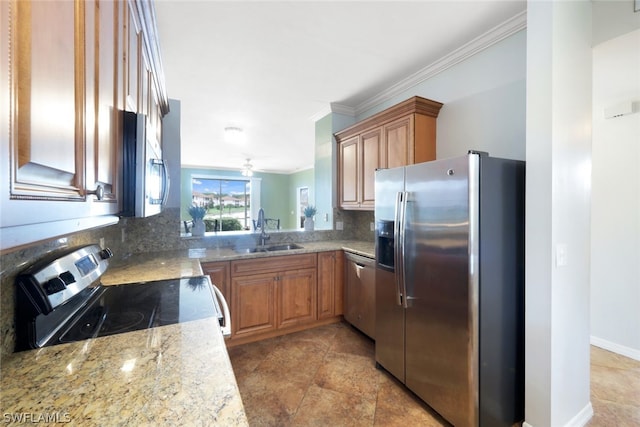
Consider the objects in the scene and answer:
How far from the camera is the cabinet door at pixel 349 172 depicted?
10.4 feet

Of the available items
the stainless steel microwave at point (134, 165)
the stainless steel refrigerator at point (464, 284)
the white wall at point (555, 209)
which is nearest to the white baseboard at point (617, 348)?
the white wall at point (555, 209)

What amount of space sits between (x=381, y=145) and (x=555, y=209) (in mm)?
1645

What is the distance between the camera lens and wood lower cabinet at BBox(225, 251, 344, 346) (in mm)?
2551

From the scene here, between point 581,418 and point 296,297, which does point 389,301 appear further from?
point 581,418

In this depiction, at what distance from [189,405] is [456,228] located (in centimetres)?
A: 149

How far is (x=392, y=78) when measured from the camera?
278 centimetres

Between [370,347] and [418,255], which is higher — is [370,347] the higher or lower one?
the lower one

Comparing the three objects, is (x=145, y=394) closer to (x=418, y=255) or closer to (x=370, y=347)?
(x=418, y=255)

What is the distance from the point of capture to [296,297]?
2846 millimetres

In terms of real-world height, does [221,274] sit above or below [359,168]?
below

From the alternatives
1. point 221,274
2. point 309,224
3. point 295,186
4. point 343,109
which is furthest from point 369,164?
point 295,186

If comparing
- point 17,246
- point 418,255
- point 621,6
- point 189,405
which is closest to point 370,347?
point 418,255

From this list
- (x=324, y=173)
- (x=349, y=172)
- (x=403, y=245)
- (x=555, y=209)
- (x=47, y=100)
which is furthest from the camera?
(x=324, y=173)

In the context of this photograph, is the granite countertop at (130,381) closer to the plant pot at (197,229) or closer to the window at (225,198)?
the plant pot at (197,229)
